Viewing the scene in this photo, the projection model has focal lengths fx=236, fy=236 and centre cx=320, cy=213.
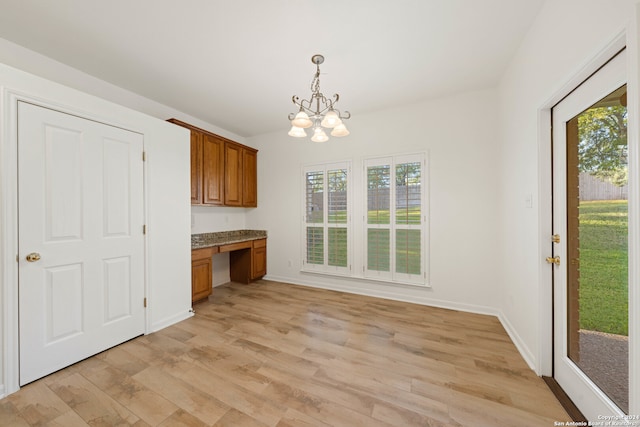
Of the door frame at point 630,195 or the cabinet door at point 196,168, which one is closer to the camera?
the door frame at point 630,195

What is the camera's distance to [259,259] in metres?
4.37

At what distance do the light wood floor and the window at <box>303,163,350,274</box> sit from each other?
4.20 feet

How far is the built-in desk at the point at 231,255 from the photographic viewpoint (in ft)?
10.6

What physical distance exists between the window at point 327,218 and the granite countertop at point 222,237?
101 cm

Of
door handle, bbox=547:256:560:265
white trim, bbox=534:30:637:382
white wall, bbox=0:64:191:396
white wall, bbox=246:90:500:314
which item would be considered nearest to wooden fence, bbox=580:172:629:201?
white trim, bbox=534:30:637:382

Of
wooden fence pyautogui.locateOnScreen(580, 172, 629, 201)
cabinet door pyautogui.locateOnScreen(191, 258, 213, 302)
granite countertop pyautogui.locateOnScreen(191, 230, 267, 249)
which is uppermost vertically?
wooden fence pyautogui.locateOnScreen(580, 172, 629, 201)

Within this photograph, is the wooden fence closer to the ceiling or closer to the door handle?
the door handle

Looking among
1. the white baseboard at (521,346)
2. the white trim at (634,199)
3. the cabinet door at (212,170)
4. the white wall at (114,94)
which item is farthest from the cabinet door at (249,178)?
the white trim at (634,199)

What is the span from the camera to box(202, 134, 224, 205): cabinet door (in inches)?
139

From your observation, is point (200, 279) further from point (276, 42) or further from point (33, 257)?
point (276, 42)

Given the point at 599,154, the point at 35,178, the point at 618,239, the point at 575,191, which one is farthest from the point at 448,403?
the point at 35,178

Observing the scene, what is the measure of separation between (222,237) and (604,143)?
4418 millimetres

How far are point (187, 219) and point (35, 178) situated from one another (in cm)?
132

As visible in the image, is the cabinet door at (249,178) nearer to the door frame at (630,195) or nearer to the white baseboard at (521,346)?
the door frame at (630,195)
